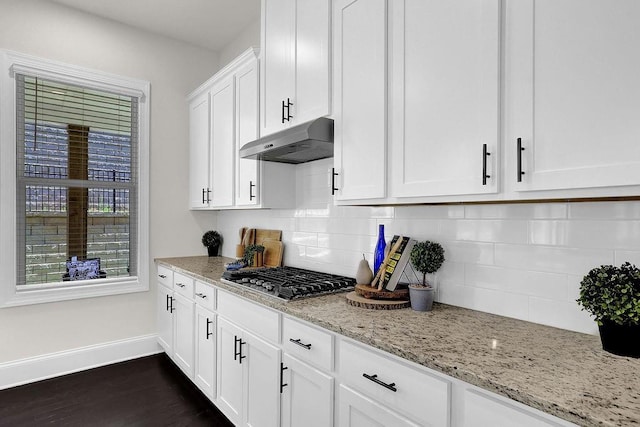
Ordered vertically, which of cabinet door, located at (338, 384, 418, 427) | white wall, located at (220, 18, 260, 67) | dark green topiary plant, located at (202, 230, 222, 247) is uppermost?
white wall, located at (220, 18, 260, 67)

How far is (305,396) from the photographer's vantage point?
1648 mm

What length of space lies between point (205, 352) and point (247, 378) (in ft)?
2.07

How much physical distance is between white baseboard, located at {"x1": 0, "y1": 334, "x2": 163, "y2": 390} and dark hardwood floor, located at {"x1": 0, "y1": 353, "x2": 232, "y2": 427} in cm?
7

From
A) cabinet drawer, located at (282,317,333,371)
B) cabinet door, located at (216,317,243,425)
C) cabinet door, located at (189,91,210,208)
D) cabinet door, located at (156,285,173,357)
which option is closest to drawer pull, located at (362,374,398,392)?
cabinet drawer, located at (282,317,333,371)

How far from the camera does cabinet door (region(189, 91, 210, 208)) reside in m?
3.46

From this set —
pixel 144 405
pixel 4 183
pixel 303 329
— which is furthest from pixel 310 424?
pixel 4 183

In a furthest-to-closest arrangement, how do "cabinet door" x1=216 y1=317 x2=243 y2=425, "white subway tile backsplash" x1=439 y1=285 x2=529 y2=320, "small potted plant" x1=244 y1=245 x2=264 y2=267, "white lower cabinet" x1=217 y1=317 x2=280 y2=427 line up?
"small potted plant" x1=244 y1=245 x2=264 y2=267, "cabinet door" x1=216 y1=317 x2=243 y2=425, "white lower cabinet" x1=217 y1=317 x2=280 y2=427, "white subway tile backsplash" x1=439 y1=285 x2=529 y2=320

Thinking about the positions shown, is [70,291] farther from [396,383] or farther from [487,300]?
[487,300]

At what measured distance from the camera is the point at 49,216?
310 cm

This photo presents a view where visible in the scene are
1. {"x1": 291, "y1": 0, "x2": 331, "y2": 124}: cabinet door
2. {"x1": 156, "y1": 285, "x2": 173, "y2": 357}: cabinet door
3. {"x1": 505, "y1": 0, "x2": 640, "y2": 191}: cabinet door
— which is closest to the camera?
{"x1": 505, "y1": 0, "x2": 640, "y2": 191}: cabinet door

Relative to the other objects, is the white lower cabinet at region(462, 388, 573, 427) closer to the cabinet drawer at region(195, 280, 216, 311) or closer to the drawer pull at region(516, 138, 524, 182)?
the drawer pull at region(516, 138, 524, 182)

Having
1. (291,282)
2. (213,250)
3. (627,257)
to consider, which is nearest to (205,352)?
(291,282)

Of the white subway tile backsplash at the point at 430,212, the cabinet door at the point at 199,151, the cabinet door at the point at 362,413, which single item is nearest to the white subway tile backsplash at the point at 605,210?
the white subway tile backsplash at the point at 430,212

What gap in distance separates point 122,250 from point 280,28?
2.48 metres
